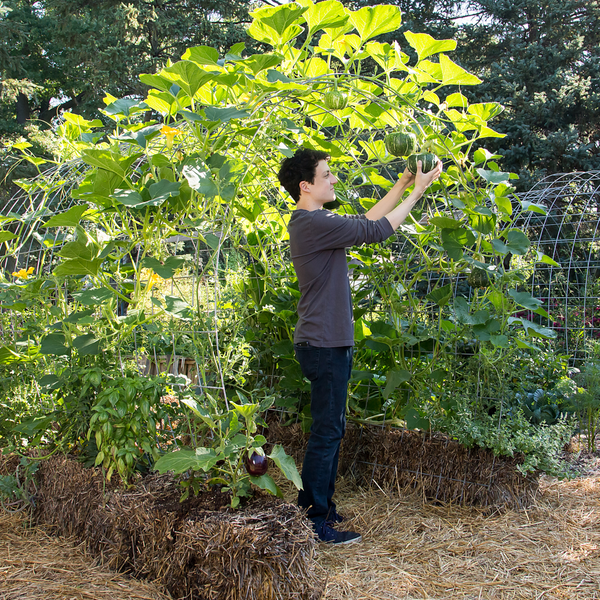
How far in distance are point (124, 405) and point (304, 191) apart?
976 mm

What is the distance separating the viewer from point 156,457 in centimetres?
183

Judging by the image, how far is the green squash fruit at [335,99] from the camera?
178 centimetres

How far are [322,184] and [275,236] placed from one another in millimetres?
816

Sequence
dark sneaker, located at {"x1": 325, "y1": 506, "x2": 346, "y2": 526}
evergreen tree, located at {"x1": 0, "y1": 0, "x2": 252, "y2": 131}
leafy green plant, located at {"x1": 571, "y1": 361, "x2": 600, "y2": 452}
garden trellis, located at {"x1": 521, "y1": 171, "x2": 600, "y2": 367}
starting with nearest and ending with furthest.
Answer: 1. dark sneaker, located at {"x1": 325, "y1": 506, "x2": 346, "y2": 526}
2. leafy green plant, located at {"x1": 571, "y1": 361, "x2": 600, "y2": 452}
3. garden trellis, located at {"x1": 521, "y1": 171, "x2": 600, "y2": 367}
4. evergreen tree, located at {"x1": 0, "y1": 0, "x2": 252, "y2": 131}

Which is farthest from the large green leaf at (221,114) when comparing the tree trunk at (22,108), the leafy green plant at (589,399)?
the tree trunk at (22,108)

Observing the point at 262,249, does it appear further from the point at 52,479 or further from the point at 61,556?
the point at 61,556

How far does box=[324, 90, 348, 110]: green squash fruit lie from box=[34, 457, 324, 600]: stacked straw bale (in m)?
1.29

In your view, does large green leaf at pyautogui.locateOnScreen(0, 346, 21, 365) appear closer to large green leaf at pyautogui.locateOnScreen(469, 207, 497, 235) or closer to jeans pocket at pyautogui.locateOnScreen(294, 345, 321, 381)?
jeans pocket at pyautogui.locateOnScreen(294, 345, 321, 381)

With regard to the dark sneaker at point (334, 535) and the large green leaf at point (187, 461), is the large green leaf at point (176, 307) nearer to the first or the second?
the large green leaf at point (187, 461)

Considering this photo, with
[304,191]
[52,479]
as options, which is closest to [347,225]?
[304,191]

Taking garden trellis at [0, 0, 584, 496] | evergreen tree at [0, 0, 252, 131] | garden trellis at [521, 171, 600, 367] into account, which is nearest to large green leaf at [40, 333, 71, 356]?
garden trellis at [0, 0, 584, 496]

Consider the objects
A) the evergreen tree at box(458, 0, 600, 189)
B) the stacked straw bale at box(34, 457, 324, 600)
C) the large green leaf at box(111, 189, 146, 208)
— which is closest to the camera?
the stacked straw bale at box(34, 457, 324, 600)

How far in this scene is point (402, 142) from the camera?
1780 millimetres

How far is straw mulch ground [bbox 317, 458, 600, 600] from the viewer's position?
1.67m
